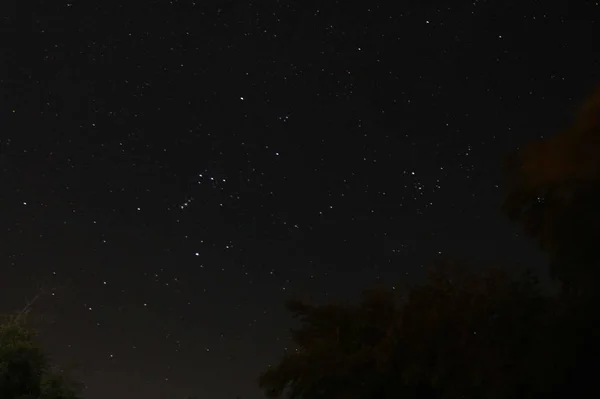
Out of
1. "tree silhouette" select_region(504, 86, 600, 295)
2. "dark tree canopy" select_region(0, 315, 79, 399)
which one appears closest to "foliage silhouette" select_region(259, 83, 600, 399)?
"tree silhouette" select_region(504, 86, 600, 295)

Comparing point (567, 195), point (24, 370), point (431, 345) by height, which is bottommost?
point (24, 370)

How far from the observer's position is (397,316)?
12.5 metres

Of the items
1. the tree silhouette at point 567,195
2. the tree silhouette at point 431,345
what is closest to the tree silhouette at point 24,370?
the tree silhouette at point 431,345

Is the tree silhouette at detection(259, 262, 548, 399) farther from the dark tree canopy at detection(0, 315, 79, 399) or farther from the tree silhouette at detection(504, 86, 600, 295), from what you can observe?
the dark tree canopy at detection(0, 315, 79, 399)

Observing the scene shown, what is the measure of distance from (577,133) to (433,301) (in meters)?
3.74

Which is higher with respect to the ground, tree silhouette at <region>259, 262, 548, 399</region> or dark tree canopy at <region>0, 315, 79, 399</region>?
tree silhouette at <region>259, 262, 548, 399</region>

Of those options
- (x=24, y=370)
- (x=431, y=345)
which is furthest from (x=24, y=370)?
(x=431, y=345)

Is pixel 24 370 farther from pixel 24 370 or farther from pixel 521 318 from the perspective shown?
pixel 521 318

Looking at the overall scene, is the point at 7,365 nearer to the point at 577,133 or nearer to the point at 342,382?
the point at 342,382

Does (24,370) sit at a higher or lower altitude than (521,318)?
lower

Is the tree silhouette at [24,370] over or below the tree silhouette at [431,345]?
below

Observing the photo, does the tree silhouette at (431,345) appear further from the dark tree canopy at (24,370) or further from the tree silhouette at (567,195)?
the dark tree canopy at (24,370)

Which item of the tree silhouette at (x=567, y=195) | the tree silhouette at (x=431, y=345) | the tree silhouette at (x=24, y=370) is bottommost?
the tree silhouette at (x=24, y=370)

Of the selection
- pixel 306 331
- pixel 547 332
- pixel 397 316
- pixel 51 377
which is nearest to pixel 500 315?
pixel 547 332
